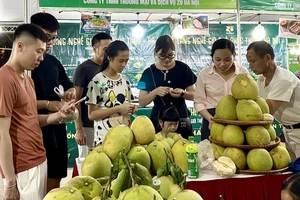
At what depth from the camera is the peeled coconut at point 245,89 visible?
1759 millimetres

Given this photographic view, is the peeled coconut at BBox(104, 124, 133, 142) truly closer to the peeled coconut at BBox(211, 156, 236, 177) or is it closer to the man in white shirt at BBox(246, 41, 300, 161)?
the peeled coconut at BBox(211, 156, 236, 177)

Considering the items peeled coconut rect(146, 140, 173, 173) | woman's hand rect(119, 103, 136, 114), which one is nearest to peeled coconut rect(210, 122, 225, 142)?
peeled coconut rect(146, 140, 173, 173)

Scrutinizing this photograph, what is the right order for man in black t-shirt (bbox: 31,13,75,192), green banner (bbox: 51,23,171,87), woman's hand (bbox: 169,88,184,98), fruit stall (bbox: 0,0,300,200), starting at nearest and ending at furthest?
fruit stall (bbox: 0,0,300,200)
man in black t-shirt (bbox: 31,13,75,192)
woman's hand (bbox: 169,88,184,98)
green banner (bbox: 51,23,171,87)

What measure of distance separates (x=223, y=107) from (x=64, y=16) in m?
4.48

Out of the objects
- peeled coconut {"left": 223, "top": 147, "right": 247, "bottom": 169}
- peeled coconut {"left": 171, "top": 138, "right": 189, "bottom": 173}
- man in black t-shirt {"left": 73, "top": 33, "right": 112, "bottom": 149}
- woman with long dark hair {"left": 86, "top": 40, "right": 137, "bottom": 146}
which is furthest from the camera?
man in black t-shirt {"left": 73, "top": 33, "right": 112, "bottom": 149}

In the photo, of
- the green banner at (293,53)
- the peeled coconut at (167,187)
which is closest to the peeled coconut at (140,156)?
the peeled coconut at (167,187)

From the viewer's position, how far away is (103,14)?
12.1ft

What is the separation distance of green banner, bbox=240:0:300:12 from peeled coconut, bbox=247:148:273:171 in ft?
7.71

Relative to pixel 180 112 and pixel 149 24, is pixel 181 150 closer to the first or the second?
pixel 180 112

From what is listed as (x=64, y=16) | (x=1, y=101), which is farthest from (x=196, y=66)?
(x=1, y=101)

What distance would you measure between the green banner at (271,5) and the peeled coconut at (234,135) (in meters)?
2.27

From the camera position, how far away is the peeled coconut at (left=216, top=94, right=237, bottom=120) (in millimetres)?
1759

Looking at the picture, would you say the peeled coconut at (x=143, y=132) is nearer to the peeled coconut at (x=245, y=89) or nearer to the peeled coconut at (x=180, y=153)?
the peeled coconut at (x=180, y=153)

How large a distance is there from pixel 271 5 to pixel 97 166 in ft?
10.5
